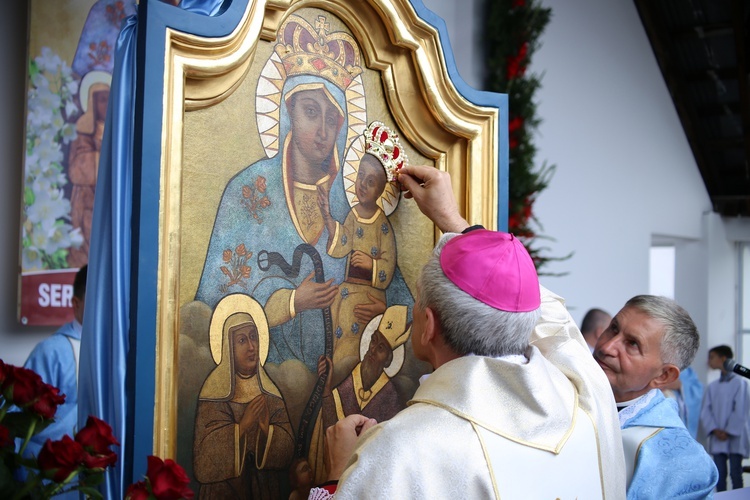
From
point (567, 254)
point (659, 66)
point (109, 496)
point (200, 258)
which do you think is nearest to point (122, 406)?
point (109, 496)

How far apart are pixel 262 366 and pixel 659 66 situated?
668 cm

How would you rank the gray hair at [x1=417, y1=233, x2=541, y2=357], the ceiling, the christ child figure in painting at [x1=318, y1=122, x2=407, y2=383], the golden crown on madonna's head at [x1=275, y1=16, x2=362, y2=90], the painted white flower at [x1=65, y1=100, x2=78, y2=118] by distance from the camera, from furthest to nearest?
1. the ceiling
2. the painted white flower at [x1=65, y1=100, x2=78, y2=118]
3. the christ child figure in painting at [x1=318, y1=122, x2=407, y2=383]
4. the golden crown on madonna's head at [x1=275, y1=16, x2=362, y2=90]
5. the gray hair at [x1=417, y1=233, x2=541, y2=357]

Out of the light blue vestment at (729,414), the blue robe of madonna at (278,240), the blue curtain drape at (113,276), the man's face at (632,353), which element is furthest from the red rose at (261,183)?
the light blue vestment at (729,414)

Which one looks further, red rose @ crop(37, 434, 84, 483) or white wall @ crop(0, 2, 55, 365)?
white wall @ crop(0, 2, 55, 365)

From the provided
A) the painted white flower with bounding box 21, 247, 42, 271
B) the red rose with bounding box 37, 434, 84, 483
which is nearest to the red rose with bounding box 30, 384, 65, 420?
the red rose with bounding box 37, 434, 84, 483

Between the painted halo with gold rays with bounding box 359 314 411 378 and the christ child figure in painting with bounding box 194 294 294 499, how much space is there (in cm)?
28

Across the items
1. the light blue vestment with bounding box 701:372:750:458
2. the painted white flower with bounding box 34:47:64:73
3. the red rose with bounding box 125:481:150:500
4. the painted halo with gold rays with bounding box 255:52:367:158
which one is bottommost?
the light blue vestment with bounding box 701:372:750:458

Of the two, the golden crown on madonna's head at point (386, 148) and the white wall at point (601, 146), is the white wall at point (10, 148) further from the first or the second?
the white wall at point (601, 146)

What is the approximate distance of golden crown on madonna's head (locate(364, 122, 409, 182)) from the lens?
2.02 meters

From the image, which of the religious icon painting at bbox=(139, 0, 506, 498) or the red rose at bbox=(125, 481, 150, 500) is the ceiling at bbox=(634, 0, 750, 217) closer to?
the religious icon painting at bbox=(139, 0, 506, 498)

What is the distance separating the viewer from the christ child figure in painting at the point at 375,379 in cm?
192

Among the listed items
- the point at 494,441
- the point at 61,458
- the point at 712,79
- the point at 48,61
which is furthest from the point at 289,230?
the point at 712,79

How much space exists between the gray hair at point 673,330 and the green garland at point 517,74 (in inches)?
99.2

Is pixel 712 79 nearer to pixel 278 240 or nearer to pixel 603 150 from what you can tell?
pixel 603 150
